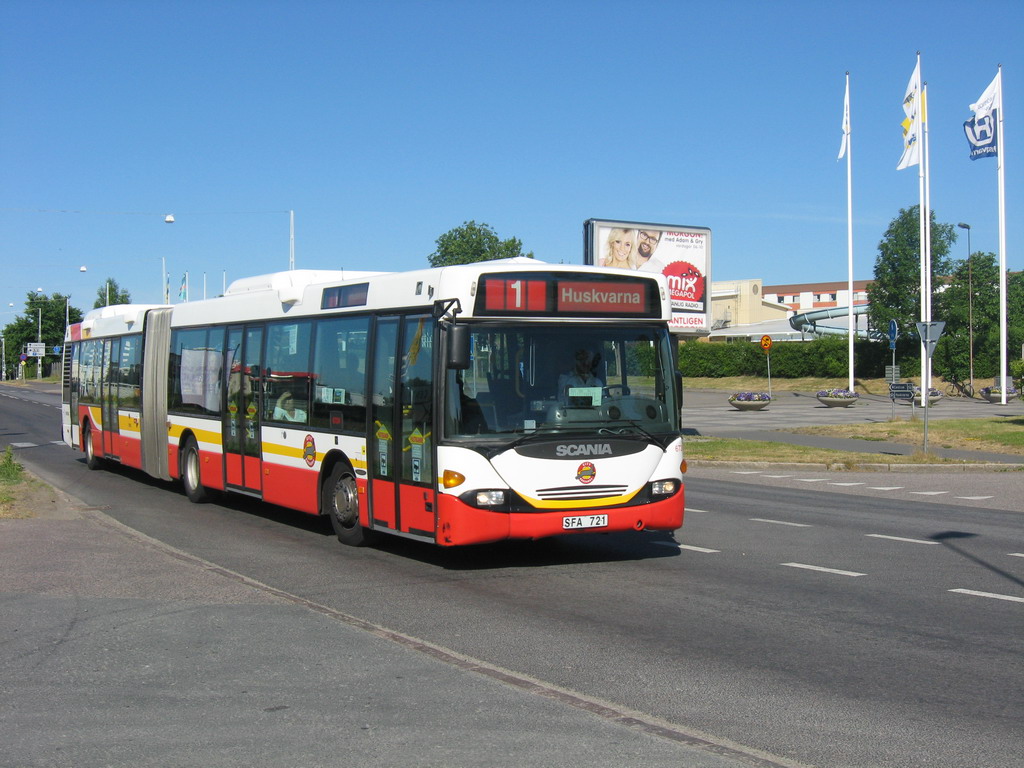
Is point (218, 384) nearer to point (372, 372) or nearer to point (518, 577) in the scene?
point (372, 372)

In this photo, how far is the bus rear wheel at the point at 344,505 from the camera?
11523 mm

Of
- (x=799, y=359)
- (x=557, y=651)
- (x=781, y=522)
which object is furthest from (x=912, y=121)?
(x=557, y=651)

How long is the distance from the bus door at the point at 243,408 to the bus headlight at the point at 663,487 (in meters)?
5.54

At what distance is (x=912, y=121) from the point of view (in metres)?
43.9

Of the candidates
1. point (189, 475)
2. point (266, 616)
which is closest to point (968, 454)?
point (189, 475)

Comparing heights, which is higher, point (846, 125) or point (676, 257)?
point (846, 125)

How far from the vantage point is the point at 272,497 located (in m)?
13.4

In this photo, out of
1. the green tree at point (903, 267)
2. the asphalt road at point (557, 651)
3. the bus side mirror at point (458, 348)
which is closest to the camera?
the asphalt road at point (557, 651)

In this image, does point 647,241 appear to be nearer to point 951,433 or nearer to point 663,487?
point 951,433

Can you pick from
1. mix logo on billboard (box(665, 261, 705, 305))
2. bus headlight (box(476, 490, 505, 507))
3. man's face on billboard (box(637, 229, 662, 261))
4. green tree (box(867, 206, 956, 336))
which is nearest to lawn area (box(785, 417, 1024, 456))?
mix logo on billboard (box(665, 261, 705, 305))

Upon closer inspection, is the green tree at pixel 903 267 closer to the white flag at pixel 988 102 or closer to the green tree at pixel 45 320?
the white flag at pixel 988 102

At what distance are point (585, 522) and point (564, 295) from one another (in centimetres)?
206

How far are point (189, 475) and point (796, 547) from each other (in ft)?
29.2

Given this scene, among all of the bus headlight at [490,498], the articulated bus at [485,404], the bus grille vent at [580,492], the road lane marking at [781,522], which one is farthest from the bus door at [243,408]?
the road lane marking at [781,522]
